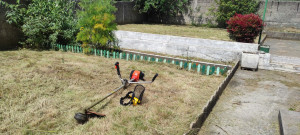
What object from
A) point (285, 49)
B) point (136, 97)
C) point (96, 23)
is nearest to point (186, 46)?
point (96, 23)

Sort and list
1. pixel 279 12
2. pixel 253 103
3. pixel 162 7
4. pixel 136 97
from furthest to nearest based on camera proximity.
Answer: pixel 162 7 < pixel 279 12 < pixel 253 103 < pixel 136 97

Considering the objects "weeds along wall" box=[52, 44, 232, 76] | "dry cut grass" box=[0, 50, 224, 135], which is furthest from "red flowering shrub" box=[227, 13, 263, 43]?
"dry cut grass" box=[0, 50, 224, 135]

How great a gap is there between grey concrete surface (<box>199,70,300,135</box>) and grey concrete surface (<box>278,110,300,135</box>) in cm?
19

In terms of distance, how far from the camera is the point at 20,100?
4.30 meters

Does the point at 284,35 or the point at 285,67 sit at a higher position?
the point at 284,35

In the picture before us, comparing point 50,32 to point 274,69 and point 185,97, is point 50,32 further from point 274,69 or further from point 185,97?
point 274,69

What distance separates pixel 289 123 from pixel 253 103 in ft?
3.94

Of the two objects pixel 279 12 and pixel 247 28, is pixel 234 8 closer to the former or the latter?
pixel 279 12

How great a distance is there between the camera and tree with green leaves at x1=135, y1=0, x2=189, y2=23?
17.6 metres

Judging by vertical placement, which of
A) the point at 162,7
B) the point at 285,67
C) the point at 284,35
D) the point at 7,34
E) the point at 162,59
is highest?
the point at 162,7

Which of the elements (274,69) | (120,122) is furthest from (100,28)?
(274,69)

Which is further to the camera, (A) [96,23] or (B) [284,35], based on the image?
(B) [284,35]

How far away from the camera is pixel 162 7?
17891 millimetres

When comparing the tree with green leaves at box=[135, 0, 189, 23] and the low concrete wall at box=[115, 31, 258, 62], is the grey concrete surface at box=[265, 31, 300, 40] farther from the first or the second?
the low concrete wall at box=[115, 31, 258, 62]
